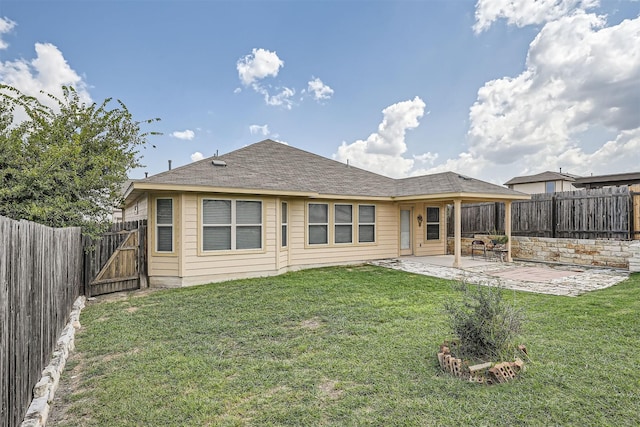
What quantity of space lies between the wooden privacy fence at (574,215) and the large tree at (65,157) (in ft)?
44.2

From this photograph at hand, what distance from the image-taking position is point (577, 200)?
11047 mm

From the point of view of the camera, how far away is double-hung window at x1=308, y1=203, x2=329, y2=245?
1038 centimetres

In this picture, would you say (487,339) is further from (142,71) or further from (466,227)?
(142,71)

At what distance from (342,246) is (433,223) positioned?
4.43 meters

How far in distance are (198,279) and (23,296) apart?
5679 mm

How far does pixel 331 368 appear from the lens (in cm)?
336

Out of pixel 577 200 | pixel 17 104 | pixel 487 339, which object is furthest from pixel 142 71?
pixel 577 200

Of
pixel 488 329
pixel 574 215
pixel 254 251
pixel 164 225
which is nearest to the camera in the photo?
pixel 488 329

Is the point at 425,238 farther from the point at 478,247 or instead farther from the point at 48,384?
the point at 48,384

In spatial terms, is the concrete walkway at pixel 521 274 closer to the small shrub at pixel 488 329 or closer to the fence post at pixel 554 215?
the fence post at pixel 554 215

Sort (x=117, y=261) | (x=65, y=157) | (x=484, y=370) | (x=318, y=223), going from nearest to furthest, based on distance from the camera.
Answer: (x=484, y=370), (x=65, y=157), (x=117, y=261), (x=318, y=223)

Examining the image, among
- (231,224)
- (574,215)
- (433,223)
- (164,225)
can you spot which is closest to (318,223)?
(231,224)

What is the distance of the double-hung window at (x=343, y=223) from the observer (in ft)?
35.4

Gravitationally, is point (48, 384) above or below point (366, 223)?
below
